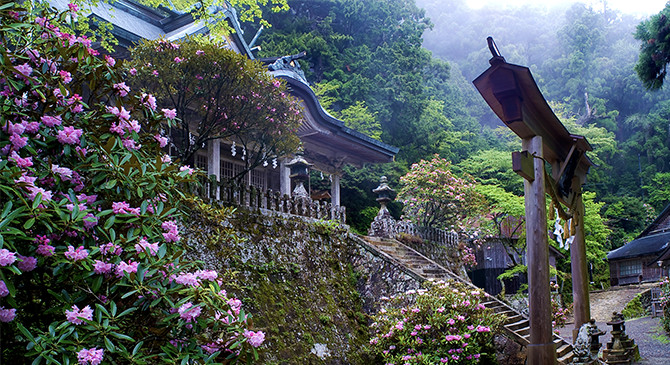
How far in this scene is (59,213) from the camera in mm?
2988

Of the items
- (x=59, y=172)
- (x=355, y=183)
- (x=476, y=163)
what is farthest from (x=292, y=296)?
(x=476, y=163)

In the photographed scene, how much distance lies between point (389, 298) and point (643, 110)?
41.8 meters

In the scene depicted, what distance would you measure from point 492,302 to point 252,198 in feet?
18.0

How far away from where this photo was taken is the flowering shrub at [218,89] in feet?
27.4

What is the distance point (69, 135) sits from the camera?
341 cm

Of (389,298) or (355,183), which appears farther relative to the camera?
(355,183)

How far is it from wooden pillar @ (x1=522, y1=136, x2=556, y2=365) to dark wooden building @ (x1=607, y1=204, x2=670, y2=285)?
25.2 m

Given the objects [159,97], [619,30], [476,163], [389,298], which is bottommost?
[389,298]

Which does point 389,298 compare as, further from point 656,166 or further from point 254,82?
point 656,166

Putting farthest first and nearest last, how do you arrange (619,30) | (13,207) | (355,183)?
(619,30)
(355,183)
(13,207)

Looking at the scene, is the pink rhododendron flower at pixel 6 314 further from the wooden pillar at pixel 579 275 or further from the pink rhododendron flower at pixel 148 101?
the wooden pillar at pixel 579 275

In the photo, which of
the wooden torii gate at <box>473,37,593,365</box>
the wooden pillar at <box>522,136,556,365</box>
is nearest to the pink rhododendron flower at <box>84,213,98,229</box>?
the wooden torii gate at <box>473,37,593,365</box>

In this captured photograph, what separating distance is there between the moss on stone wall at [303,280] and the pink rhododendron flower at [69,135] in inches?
132

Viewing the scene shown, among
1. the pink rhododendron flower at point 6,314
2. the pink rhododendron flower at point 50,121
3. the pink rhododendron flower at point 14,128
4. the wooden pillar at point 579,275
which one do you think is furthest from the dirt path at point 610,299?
the pink rhododendron flower at point 14,128
